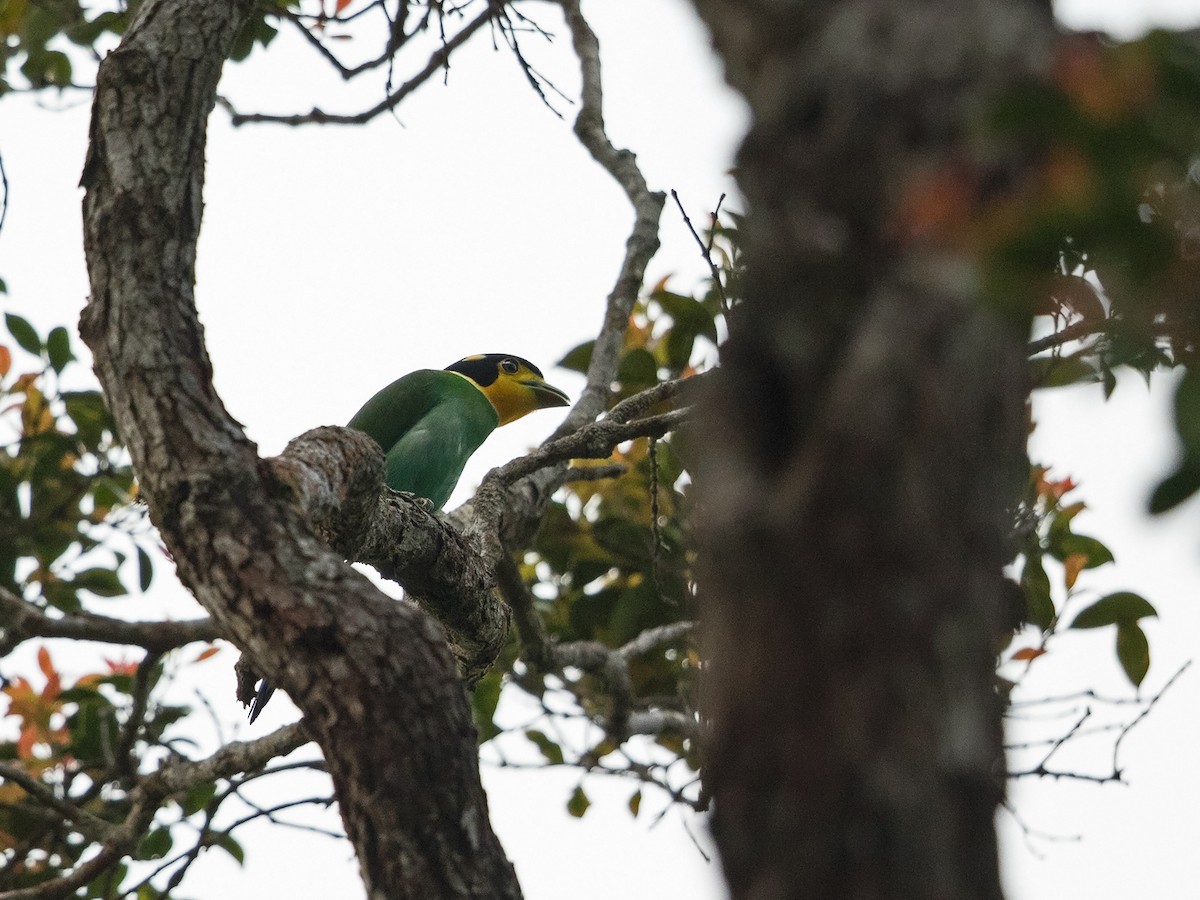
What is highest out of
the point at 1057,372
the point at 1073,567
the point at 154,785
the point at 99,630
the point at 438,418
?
the point at 438,418

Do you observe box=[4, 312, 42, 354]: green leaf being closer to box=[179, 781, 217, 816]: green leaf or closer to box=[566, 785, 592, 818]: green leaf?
box=[179, 781, 217, 816]: green leaf

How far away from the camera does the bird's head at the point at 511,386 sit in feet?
21.2

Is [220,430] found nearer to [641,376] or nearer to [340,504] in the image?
[340,504]

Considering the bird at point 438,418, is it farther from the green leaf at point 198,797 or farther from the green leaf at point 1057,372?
the green leaf at point 1057,372

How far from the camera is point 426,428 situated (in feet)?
17.9

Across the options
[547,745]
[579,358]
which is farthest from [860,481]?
[547,745]

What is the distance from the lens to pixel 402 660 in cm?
159

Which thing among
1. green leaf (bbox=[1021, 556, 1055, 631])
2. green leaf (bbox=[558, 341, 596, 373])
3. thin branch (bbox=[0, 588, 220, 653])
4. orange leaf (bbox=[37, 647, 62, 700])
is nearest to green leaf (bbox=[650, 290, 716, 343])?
green leaf (bbox=[558, 341, 596, 373])

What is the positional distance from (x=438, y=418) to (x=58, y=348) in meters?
1.42

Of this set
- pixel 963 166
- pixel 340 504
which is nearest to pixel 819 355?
pixel 963 166

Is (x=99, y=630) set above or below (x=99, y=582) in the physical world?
below

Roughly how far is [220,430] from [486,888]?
0.72 meters

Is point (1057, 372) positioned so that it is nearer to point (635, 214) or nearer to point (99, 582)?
point (635, 214)

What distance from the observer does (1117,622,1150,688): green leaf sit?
3.77 m
